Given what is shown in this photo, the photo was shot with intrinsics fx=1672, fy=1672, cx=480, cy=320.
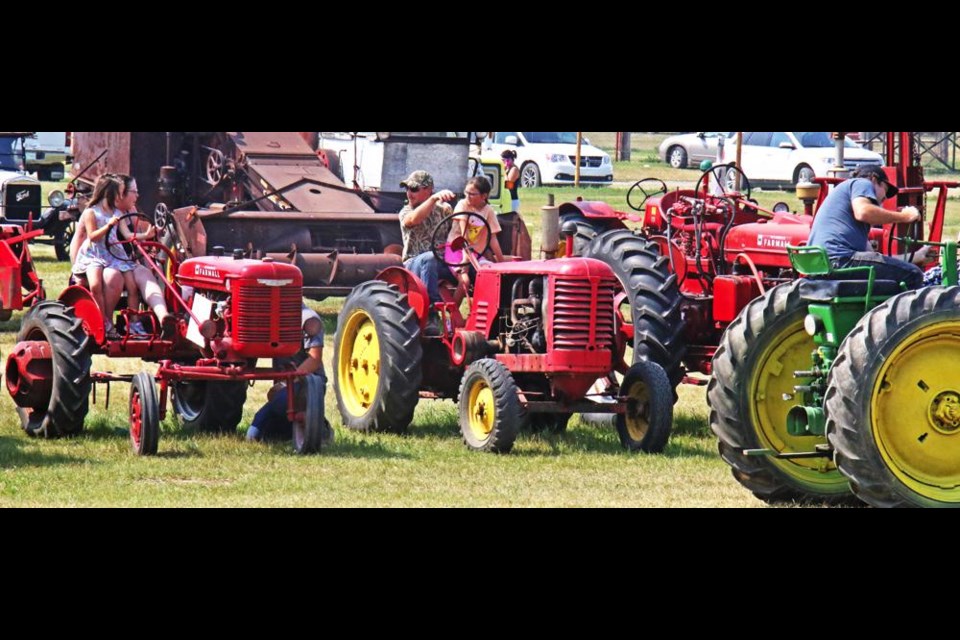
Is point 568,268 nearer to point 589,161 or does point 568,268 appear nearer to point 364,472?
point 364,472

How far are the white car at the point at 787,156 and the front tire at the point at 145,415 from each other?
24.9m

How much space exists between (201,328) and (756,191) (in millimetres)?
25271

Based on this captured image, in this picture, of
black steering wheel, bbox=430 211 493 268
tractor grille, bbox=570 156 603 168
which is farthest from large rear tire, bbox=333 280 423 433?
tractor grille, bbox=570 156 603 168

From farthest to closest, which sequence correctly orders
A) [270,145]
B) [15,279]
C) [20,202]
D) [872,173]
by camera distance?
[20,202] → [270,145] → [15,279] → [872,173]

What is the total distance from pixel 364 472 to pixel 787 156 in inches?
1029

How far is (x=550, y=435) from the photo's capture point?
1041cm

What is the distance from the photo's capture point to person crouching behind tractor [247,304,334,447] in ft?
31.9

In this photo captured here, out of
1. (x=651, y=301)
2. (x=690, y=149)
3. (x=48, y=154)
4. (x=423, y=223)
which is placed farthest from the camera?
(x=690, y=149)

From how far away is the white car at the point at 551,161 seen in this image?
112 feet

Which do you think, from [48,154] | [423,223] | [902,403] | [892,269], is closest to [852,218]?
[892,269]

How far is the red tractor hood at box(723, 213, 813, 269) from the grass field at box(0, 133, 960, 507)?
3.98 feet

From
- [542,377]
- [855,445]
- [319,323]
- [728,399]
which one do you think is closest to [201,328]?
[319,323]

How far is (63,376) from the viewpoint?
9531mm

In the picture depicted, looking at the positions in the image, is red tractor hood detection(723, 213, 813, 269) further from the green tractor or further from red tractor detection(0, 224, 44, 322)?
red tractor detection(0, 224, 44, 322)
